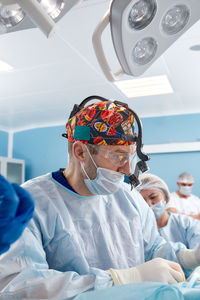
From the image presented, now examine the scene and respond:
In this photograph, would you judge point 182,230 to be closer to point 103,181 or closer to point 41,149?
point 103,181

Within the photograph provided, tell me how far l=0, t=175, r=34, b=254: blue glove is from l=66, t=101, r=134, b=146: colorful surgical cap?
0.86 m

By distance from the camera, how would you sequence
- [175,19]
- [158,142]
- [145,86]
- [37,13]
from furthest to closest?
[158,142] < [145,86] < [175,19] < [37,13]

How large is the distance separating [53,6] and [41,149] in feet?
19.3

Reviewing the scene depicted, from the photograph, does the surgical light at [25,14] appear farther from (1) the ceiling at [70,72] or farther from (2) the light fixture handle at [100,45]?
(1) the ceiling at [70,72]

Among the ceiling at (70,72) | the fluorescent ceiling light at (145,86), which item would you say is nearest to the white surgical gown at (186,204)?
the ceiling at (70,72)

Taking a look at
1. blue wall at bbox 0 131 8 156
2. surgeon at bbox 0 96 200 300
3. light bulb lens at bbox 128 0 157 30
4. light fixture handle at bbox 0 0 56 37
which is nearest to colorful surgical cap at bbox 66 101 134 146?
surgeon at bbox 0 96 200 300

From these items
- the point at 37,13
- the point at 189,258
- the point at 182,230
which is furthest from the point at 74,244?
the point at 182,230

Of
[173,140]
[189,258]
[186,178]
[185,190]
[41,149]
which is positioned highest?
[189,258]

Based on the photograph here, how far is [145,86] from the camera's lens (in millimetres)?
4438

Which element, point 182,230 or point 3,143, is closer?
point 182,230

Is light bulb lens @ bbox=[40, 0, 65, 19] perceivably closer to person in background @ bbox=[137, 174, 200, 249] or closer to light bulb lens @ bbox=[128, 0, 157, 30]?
light bulb lens @ bbox=[128, 0, 157, 30]

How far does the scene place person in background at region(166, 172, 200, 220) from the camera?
5.05 meters

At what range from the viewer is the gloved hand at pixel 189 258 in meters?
1.53

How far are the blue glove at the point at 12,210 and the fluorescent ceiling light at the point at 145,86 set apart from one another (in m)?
3.64
